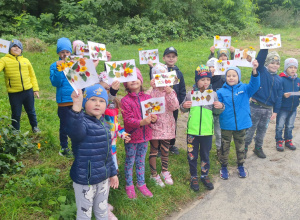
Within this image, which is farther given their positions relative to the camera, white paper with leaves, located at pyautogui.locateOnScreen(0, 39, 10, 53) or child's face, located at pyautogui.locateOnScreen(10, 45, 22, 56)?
child's face, located at pyautogui.locateOnScreen(10, 45, 22, 56)

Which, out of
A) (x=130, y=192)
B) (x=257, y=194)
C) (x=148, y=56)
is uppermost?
(x=148, y=56)

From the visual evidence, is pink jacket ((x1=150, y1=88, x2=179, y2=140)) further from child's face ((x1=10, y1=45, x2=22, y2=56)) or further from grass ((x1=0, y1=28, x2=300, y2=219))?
child's face ((x1=10, y1=45, x2=22, y2=56))

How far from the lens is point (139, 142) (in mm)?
3500

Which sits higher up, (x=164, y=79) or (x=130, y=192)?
(x=164, y=79)

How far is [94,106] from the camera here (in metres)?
2.65

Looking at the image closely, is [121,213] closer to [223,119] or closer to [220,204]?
[220,204]

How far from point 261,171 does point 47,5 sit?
2023cm

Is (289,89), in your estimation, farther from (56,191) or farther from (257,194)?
(56,191)

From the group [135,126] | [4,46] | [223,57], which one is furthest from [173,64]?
A: [4,46]

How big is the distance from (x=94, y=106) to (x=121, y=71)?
833 millimetres

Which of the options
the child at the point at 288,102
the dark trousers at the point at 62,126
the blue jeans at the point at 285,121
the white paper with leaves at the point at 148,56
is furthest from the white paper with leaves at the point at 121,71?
the blue jeans at the point at 285,121

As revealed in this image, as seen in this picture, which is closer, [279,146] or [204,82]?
[204,82]

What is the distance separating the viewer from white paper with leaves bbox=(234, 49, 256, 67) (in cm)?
428

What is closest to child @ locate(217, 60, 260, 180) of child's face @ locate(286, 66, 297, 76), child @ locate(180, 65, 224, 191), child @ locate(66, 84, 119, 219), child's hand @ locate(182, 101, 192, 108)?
child @ locate(180, 65, 224, 191)
